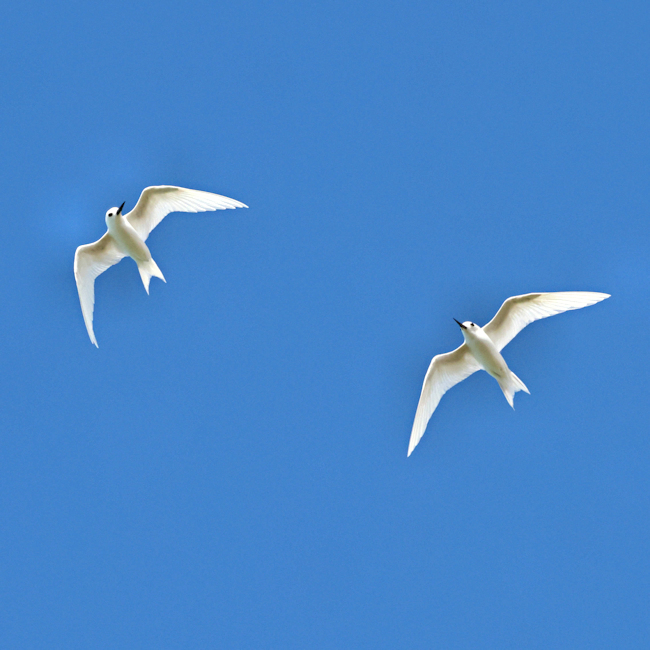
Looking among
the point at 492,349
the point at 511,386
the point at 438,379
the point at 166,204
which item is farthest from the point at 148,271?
the point at 511,386

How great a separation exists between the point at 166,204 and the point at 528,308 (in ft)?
23.4

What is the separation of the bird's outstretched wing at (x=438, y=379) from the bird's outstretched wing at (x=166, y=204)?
190 inches

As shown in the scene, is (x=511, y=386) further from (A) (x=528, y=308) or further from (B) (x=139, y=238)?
(B) (x=139, y=238)

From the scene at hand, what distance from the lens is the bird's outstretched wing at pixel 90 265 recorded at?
17719mm

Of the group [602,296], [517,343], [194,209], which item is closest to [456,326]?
[517,343]

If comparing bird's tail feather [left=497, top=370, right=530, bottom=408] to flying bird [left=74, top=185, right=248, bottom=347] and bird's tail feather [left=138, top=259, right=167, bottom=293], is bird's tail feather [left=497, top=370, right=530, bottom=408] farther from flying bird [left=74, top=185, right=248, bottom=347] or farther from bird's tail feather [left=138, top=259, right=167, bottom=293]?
bird's tail feather [left=138, top=259, right=167, bottom=293]

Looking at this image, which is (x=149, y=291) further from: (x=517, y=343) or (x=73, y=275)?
(x=517, y=343)

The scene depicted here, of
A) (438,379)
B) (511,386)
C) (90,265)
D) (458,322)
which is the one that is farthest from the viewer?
(90,265)

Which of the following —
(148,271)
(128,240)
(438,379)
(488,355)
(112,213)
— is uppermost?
(112,213)

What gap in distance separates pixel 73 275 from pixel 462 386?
25.9 feet

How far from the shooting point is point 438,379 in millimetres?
17844

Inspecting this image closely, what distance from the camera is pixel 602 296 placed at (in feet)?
56.0

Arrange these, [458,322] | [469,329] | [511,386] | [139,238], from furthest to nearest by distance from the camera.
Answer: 1. [139,238]
2. [511,386]
3. [458,322]
4. [469,329]

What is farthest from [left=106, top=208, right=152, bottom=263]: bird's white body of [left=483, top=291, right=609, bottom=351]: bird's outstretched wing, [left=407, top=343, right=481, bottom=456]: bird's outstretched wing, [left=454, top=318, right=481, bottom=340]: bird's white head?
[left=483, top=291, right=609, bottom=351]: bird's outstretched wing
